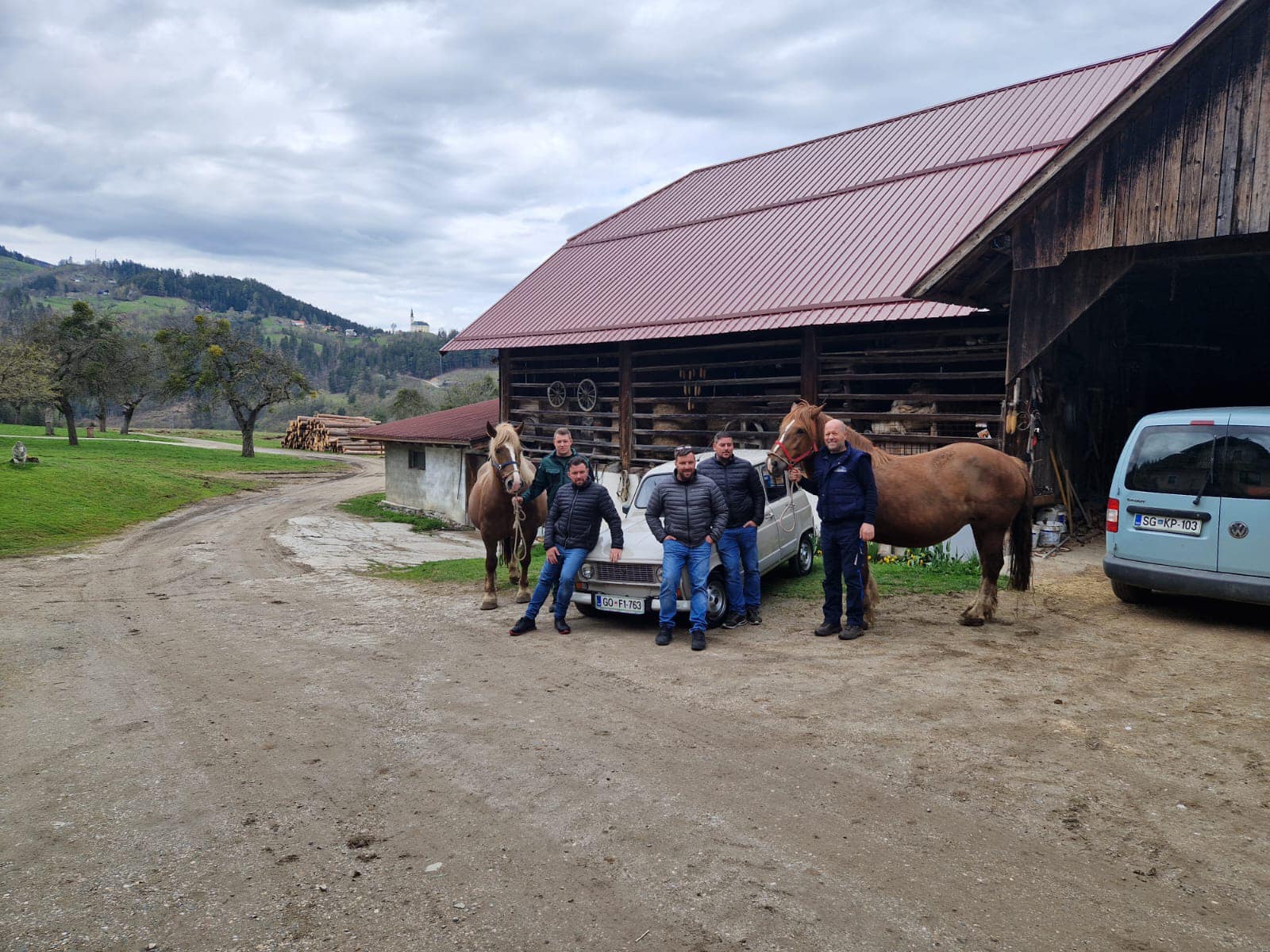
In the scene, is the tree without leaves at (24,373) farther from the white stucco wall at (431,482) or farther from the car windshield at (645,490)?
the car windshield at (645,490)

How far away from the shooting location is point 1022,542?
8.36 meters

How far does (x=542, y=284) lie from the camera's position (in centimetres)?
2234

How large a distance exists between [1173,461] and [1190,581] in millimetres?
1155

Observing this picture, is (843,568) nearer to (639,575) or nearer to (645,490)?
(639,575)

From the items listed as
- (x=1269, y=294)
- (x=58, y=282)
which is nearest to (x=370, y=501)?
(x=1269, y=294)

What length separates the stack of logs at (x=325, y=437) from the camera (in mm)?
54312

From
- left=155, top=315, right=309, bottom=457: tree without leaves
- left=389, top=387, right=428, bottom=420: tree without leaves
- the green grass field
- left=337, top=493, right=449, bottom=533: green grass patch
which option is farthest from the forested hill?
the green grass field

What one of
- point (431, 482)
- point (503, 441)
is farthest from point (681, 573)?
point (431, 482)

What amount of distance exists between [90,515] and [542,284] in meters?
13.1

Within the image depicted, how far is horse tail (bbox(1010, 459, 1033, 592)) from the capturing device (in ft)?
26.6

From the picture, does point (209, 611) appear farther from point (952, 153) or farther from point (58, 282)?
point (58, 282)

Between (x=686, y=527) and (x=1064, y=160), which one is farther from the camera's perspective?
(x=1064, y=160)

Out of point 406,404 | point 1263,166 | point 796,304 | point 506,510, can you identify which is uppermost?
point 1263,166

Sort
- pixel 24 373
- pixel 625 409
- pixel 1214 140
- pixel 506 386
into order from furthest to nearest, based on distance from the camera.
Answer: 1. pixel 24 373
2. pixel 506 386
3. pixel 625 409
4. pixel 1214 140
